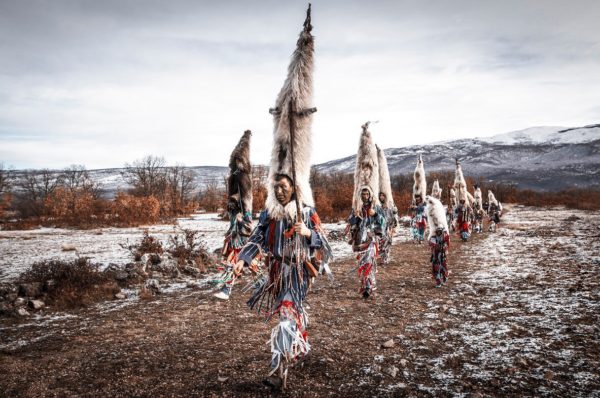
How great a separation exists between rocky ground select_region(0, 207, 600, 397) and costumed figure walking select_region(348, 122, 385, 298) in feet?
1.83

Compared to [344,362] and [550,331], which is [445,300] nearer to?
[550,331]

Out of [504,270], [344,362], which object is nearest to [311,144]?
[344,362]

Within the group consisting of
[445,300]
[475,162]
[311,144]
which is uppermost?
[475,162]

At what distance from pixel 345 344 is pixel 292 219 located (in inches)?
84.0

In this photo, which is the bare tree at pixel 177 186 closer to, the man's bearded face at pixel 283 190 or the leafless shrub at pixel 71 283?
the leafless shrub at pixel 71 283

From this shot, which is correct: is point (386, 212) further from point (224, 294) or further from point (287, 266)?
point (287, 266)

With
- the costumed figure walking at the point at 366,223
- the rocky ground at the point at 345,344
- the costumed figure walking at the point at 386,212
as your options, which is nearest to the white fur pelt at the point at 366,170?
the costumed figure walking at the point at 366,223

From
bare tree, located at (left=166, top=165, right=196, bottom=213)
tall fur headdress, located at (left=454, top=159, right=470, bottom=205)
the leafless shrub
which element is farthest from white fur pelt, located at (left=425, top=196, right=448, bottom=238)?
bare tree, located at (left=166, top=165, right=196, bottom=213)

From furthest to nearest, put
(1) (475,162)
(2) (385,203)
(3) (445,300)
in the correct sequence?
(1) (475,162) → (2) (385,203) → (3) (445,300)

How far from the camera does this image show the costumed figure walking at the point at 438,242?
7.45 m

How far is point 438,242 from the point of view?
751 cm

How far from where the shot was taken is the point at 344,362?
392cm

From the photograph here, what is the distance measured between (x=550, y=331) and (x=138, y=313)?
22.2 feet

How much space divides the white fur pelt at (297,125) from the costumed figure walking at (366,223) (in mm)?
3596
